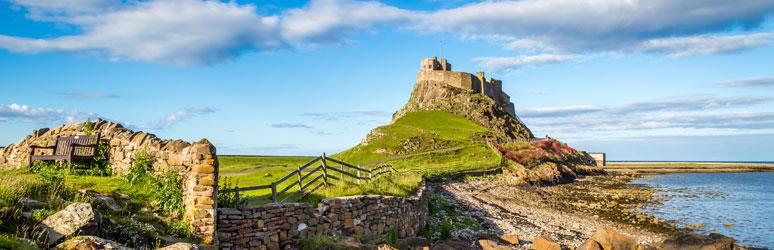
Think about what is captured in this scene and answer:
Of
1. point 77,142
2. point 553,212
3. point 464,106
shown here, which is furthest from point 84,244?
point 464,106

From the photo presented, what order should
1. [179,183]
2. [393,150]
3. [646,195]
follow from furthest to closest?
[393,150], [646,195], [179,183]

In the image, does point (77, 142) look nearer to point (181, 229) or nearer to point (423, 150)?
point (181, 229)

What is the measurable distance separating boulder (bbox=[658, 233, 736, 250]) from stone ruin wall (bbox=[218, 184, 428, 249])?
10280mm

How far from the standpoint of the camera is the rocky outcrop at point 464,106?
282ft

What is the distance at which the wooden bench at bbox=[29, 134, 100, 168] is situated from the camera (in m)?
18.8

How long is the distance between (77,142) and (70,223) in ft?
32.4

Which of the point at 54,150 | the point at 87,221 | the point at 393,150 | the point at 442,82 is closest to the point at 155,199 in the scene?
the point at 87,221

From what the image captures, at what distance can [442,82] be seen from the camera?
3787 inches

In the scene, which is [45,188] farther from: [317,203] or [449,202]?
[449,202]

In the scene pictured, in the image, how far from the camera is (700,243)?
2192 centimetres

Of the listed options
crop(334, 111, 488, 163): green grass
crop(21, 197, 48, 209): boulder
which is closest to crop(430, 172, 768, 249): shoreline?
crop(334, 111, 488, 163): green grass

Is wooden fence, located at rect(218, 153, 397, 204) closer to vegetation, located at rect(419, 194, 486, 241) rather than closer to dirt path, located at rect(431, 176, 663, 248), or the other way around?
vegetation, located at rect(419, 194, 486, 241)

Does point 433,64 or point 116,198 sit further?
point 433,64

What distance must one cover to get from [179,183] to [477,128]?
215 feet
